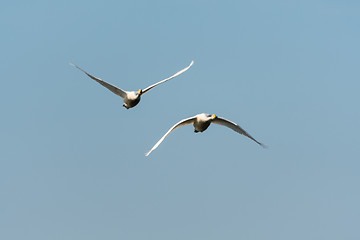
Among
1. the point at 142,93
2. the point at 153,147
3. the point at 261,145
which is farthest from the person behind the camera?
the point at 142,93

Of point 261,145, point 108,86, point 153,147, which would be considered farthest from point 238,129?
point 108,86

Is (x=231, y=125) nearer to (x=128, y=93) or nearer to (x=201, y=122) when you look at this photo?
(x=201, y=122)

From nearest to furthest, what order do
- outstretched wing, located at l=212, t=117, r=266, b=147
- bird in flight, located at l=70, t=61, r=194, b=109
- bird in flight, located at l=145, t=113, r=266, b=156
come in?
bird in flight, located at l=145, t=113, r=266, b=156, outstretched wing, located at l=212, t=117, r=266, b=147, bird in flight, located at l=70, t=61, r=194, b=109

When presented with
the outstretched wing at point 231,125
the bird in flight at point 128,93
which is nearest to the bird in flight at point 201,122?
the outstretched wing at point 231,125

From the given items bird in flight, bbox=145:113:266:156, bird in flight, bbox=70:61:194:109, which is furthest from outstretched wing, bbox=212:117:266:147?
bird in flight, bbox=70:61:194:109

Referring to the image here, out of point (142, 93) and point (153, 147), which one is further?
point (142, 93)

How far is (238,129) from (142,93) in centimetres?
1800

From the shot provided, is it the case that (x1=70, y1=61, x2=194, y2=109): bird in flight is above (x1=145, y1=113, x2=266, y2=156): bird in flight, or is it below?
above

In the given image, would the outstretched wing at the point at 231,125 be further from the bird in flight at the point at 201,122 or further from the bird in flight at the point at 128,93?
the bird in flight at the point at 128,93

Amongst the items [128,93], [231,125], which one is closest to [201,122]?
[231,125]

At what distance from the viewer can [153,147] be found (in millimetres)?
104625

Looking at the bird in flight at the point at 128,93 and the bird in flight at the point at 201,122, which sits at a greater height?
the bird in flight at the point at 128,93

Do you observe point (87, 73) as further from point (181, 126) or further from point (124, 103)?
point (181, 126)

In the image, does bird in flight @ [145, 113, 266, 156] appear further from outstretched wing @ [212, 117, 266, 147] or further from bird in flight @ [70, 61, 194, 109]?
bird in flight @ [70, 61, 194, 109]
